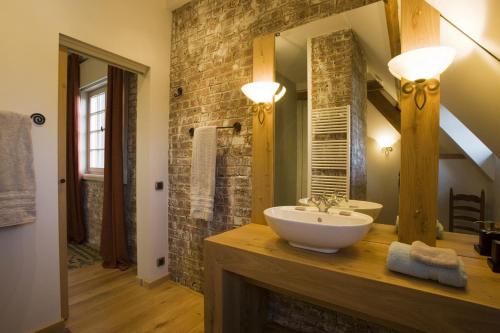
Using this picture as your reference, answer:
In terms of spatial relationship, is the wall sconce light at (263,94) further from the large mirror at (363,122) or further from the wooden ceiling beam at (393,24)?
the wooden ceiling beam at (393,24)

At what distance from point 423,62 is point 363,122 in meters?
0.41

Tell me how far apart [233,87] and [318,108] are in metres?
0.78

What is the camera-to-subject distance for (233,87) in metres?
2.02

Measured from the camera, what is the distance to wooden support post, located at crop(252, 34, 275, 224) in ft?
5.84

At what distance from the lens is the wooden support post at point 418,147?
1.23m

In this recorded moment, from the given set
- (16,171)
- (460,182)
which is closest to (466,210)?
(460,182)

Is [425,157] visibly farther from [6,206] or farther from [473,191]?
[6,206]

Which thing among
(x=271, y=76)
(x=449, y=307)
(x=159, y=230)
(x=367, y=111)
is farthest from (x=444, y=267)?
(x=159, y=230)

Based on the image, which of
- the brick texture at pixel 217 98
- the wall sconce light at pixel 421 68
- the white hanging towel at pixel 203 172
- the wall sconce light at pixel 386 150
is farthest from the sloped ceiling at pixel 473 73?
the white hanging towel at pixel 203 172

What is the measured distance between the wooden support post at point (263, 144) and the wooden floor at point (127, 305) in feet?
3.32

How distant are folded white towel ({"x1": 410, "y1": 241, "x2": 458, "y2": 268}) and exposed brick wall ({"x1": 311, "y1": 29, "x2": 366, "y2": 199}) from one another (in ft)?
1.72

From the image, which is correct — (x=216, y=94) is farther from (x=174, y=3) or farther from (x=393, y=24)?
(x=393, y=24)

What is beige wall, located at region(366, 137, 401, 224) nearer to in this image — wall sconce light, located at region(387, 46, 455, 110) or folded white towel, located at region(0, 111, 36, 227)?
wall sconce light, located at region(387, 46, 455, 110)

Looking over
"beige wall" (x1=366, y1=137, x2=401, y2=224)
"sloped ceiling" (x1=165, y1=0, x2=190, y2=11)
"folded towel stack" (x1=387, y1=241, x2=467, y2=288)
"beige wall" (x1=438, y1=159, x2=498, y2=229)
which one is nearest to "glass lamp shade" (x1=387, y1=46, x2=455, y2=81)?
"beige wall" (x1=366, y1=137, x2=401, y2=224)
